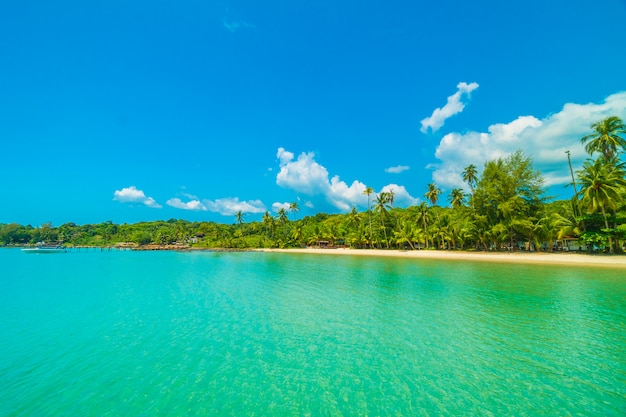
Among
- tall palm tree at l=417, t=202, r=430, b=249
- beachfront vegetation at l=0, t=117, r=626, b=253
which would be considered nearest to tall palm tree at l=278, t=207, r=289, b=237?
beachfront vegetation at l=0, t=117, r=626, b=253

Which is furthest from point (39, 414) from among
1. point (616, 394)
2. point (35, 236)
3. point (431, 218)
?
point (35, 236)

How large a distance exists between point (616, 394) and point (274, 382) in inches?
336

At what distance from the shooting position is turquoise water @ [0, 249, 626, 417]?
6.70 metres

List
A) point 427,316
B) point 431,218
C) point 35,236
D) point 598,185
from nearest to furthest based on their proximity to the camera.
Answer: point 427,316 → point 598,185 → point 431,218 → point 35,236

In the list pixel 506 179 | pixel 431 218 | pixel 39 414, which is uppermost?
pixel 506 179

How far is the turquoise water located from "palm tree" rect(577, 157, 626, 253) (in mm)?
22001

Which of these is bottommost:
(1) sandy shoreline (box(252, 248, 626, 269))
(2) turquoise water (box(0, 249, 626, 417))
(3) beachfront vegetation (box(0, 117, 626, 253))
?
(2) turquoise water (box(0, 249, 626, 417))

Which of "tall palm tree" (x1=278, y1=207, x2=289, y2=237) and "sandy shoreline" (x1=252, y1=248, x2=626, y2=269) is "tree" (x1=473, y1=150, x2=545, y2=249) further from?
"tall palm tree" (x1=278, y1=207, x2=289, y2=237)

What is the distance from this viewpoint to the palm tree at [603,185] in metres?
33.3

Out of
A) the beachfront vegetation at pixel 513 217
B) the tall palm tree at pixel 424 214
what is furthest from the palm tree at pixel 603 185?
the tall palm tree at pixel 424 214

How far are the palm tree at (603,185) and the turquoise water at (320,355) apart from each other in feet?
72.2

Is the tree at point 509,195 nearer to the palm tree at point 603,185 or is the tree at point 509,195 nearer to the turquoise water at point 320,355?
the palm tree at point 603,185

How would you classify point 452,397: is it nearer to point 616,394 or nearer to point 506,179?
point 616,394

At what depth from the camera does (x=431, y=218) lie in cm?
6719
